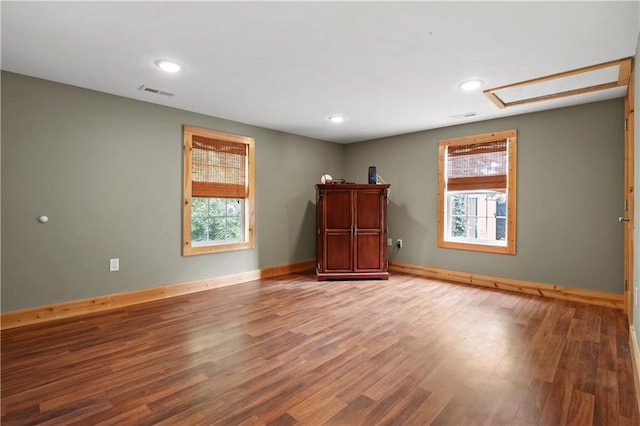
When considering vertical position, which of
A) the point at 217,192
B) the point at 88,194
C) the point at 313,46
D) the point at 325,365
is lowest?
the point at 325,365

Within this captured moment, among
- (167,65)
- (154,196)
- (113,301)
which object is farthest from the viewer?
(154,196)

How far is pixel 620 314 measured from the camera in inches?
133

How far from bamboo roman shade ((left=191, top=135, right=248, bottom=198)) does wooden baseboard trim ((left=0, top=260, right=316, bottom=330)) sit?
1.18 m

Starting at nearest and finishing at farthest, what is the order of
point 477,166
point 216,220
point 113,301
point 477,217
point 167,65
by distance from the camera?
point 167,65, point 113,301, point 216,220, point 477,166, point 477,217

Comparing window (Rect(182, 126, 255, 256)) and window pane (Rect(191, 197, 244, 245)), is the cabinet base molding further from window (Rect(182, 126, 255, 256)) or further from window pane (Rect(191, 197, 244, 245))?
window pane (Rect(191, 197, 244, 245))

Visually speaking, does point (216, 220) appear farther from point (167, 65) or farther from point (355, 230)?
point (167, 65)

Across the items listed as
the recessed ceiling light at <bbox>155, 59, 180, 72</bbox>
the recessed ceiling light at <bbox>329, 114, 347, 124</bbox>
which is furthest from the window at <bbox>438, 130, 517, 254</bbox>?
the recessed ceiling light at <bbox>155, 59, 180, 72</bbox>

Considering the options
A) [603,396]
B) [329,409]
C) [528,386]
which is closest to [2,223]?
[329,409]

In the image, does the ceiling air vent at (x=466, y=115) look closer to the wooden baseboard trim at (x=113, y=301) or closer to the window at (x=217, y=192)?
the window at (x=217, y=192)

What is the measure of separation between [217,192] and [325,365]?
2963mm

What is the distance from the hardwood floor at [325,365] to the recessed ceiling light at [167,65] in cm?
234

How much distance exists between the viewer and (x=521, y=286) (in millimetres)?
4285

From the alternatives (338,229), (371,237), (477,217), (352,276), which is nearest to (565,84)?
(477,217)

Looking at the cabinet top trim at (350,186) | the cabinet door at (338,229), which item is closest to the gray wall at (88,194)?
the cabinet door at (338,229)
